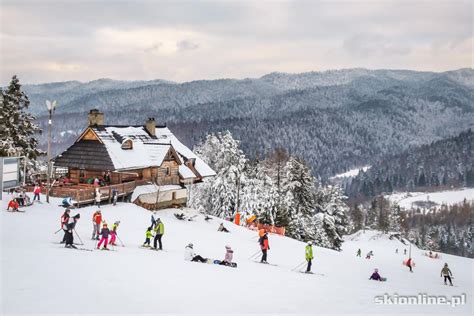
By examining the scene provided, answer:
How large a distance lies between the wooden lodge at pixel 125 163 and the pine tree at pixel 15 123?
119 inches

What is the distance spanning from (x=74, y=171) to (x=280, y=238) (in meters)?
19.7

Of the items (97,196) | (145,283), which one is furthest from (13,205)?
(145,283)

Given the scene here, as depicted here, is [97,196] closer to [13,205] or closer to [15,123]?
[13,205]

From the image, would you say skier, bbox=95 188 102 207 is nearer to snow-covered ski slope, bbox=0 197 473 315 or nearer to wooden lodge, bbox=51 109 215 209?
wooden lodge, bbox=51 109 215 209

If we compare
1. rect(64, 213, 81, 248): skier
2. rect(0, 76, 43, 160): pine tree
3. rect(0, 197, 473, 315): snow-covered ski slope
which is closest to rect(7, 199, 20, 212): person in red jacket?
rect(0, 197, 473, 315): snow-covered ski slope

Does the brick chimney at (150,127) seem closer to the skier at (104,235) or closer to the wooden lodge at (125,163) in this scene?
the wooden lodge at (125,163)

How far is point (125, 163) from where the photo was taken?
38.9 metres

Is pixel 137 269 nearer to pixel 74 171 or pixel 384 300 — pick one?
pixel 384 300

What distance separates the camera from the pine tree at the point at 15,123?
130ft

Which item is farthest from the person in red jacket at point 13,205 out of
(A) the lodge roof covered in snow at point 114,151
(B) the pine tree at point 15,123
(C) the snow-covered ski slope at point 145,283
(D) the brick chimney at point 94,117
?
(D) the brick chimney at point 94,117

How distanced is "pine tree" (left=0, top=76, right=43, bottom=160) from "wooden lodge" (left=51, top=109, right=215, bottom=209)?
302 centimetres

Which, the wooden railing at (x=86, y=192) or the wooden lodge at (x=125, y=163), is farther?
the wooden lodge at (x=125, y=163)

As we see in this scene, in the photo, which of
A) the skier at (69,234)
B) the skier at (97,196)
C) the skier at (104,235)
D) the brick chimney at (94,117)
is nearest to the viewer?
the skier at (69,234)

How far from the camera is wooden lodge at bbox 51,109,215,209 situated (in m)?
38.8
